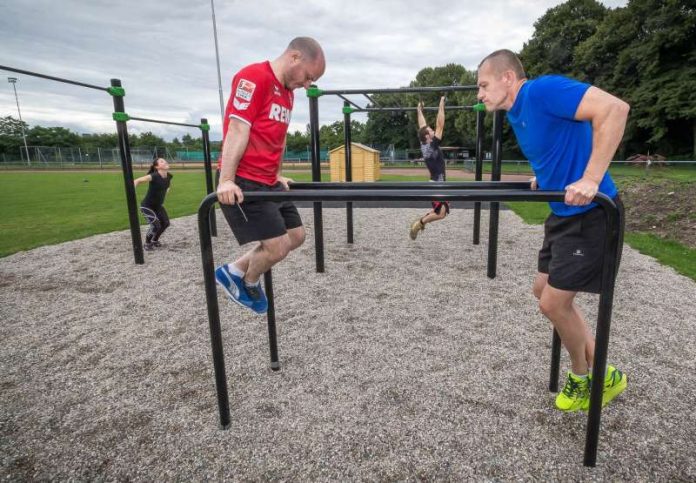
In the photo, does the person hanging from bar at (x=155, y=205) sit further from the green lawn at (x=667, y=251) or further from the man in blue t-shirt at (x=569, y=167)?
the green lawn at (x=667, y=251)

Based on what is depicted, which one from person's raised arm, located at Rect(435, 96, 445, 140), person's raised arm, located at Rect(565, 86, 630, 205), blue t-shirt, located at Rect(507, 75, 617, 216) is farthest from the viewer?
person's raised arm, located at Rect(435, 96, 445, 140)

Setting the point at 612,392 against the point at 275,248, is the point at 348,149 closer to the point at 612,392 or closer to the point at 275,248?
the point at 275,248

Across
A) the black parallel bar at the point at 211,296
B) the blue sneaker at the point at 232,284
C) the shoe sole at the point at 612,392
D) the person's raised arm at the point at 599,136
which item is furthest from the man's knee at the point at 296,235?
the shoe sole at the point at 612,392

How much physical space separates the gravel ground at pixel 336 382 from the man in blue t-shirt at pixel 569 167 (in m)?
0.32

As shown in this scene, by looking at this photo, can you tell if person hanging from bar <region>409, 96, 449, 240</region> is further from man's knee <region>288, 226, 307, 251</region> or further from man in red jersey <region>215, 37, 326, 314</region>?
man in red jersey <region>215, 37, 326, 314</region>

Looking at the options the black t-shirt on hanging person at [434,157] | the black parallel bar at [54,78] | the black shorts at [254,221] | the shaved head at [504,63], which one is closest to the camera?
the shaved head at [504,63]

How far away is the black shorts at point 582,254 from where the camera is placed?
60.7 inches

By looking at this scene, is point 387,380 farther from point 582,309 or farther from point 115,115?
point 115,115

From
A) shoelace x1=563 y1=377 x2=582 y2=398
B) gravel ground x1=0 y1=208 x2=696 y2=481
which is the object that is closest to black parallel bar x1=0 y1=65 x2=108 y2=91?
gravel ground x1=0 y1=208 x2=696 y2=481

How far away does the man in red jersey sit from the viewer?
1.94m

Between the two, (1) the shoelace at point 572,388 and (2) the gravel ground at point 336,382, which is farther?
(1) the shoelace at point 572,388

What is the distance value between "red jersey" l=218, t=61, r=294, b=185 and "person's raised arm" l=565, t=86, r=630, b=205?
4.68 ft

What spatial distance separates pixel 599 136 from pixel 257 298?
1757mm

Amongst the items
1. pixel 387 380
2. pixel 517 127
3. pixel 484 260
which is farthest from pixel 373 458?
pixel 484 260
